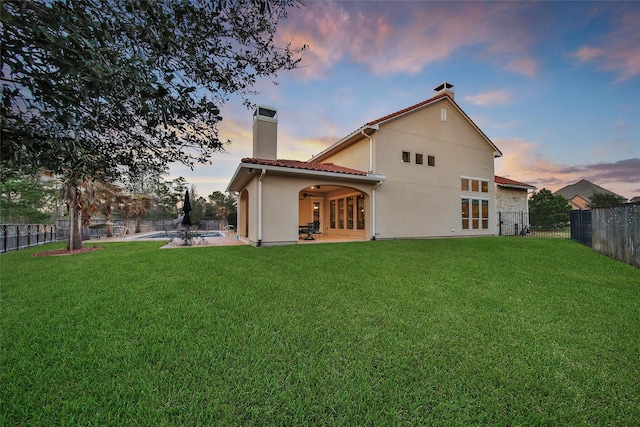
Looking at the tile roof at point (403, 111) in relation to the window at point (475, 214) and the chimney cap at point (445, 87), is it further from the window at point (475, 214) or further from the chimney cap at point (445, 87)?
the window at point (475, 214)

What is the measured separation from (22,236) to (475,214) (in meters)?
24.6

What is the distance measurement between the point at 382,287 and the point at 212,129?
A: 403 centimetres

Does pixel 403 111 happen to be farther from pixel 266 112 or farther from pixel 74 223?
pixel 74 223

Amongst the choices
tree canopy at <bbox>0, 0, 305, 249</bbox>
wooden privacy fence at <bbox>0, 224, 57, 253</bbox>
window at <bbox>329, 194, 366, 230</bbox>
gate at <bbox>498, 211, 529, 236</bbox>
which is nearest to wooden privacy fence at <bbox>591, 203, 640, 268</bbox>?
gate at <bbox>498, 211, 529, 236</bbox>

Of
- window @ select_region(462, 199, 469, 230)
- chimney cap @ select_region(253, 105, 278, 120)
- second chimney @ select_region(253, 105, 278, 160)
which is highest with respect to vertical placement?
chimney cap @ select_region(253, 105, 278, 120)

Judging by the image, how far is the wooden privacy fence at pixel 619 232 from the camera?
278 inches

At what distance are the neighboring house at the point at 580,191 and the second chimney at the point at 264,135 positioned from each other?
5978 centimetres

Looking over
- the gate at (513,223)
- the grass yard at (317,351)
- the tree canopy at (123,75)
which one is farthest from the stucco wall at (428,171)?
the tree canopy at (123,75)

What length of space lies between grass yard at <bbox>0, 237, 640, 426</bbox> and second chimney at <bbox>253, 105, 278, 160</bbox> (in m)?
7.43

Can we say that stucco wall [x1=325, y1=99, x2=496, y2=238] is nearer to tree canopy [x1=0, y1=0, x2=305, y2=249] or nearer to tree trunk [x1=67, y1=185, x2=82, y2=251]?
tree canopy [x1=0, y1=0, x2=305, y2=249]

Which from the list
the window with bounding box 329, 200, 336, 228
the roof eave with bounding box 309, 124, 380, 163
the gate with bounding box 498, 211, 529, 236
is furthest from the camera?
the gate with bounding box 498, 211, 529, 236

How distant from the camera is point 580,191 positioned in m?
53.8

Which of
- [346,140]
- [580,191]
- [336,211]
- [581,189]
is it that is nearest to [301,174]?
[346,140]

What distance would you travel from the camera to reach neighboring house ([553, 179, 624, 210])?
4812cm
